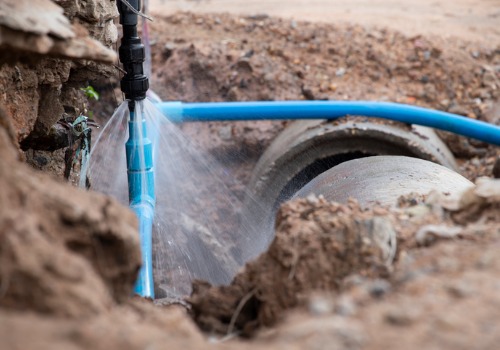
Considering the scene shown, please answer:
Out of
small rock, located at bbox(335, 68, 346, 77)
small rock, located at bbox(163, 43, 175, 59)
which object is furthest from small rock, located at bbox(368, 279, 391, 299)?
small rock, located at bbox(163, 43, 175, 59)

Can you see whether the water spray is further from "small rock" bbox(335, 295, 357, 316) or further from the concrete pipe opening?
"small rock" bbox(335, 295, 357, 316)

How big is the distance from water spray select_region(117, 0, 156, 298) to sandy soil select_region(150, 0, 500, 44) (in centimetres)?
241

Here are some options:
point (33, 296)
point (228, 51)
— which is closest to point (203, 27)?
point (228, 51)

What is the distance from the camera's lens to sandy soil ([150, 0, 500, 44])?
5.10 meters

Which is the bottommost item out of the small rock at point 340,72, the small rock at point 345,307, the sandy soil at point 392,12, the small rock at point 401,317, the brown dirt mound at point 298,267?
the small rock at point 401,317

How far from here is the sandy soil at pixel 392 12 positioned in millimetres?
5102

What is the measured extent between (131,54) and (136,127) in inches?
11.9

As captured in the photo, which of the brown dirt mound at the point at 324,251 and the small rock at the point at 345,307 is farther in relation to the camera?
the brown dirt mound at the point at 324,251

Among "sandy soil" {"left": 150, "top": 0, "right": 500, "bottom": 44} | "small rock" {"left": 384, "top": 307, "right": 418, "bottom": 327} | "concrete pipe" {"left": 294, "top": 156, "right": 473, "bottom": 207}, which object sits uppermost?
"sandy soil" {"left": 150, "top": 0, "right": 500, "bottom": 44}

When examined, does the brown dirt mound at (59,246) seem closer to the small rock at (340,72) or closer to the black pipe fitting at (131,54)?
the black pipe fitting at (131,54)

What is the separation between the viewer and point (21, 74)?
223 cm

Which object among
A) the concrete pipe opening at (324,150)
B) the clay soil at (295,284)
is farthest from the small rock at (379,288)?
the concrete pipe opening at (324,150)

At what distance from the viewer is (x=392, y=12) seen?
562cm

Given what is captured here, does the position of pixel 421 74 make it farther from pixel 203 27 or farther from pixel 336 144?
pixel 203 27
